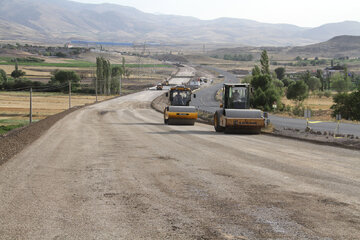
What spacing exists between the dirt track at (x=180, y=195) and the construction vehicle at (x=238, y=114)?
10.6m

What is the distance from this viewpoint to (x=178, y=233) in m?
9.08

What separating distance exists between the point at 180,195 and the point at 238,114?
66.6 ft

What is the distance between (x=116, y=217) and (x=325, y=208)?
478 centimetres

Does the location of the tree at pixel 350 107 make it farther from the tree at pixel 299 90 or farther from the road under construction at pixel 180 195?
the tree at pixel 299 90

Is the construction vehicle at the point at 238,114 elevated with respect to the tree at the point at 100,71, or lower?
lower

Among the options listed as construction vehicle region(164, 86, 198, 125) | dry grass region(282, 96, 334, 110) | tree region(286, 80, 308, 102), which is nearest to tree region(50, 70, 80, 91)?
dry grass region(282, 96, 334, 110)

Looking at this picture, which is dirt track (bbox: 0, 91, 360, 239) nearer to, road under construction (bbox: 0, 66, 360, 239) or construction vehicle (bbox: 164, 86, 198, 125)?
road under construction (bbox: 0, 66, 360, 239)

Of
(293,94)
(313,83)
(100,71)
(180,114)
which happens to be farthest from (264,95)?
(313,83)

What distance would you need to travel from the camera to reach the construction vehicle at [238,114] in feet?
105

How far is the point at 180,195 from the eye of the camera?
12.3m

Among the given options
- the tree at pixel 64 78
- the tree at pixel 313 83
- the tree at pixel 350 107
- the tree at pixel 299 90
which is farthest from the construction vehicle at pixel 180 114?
the tree at pixel 313 83

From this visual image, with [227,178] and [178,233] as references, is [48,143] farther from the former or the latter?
[178,233]

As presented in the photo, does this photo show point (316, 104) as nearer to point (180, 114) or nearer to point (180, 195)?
point (180, 114)

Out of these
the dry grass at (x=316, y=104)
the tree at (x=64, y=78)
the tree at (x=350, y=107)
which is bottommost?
the dry grass at (x=316, y=104)
